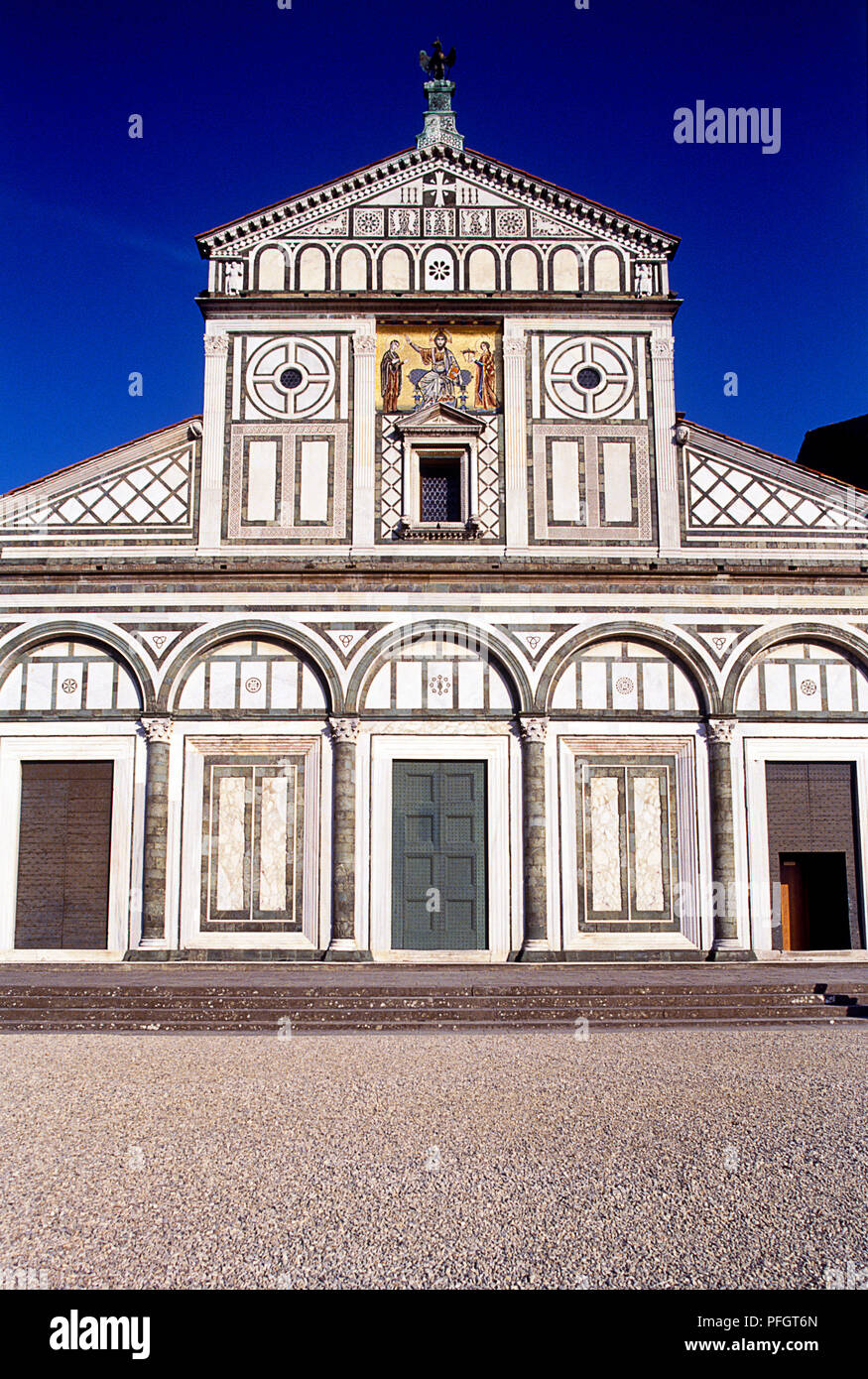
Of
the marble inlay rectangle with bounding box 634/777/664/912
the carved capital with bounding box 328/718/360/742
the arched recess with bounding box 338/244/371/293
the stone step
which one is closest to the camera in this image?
the stone step

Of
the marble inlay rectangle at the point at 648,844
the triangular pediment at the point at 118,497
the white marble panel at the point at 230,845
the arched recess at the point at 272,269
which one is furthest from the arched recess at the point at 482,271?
the white marble panel at the point at 230,845

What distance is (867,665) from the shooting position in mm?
20484

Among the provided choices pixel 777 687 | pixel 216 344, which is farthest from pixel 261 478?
pixel 777 687

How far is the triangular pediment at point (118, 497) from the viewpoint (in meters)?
20.7

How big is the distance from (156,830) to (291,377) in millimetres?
9618

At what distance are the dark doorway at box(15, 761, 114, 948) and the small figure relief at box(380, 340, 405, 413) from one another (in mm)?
9238

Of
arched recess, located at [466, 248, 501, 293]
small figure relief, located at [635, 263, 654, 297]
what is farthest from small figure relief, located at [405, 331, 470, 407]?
small figure relief, located at [635, 263, 654, 297]

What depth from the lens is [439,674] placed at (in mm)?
20234

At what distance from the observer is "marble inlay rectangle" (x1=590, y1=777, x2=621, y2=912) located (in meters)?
19.7

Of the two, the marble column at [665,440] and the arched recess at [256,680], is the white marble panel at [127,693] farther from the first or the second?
the marble column at [665,440]

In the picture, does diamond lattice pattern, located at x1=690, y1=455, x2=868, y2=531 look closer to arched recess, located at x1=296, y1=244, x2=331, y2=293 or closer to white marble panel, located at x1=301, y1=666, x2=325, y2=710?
white marble panel, located at x1=301, y1=666, x2=325, y2=710

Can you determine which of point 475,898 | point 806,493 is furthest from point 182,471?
point 806,493

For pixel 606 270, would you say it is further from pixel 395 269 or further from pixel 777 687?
pixel 777 687
